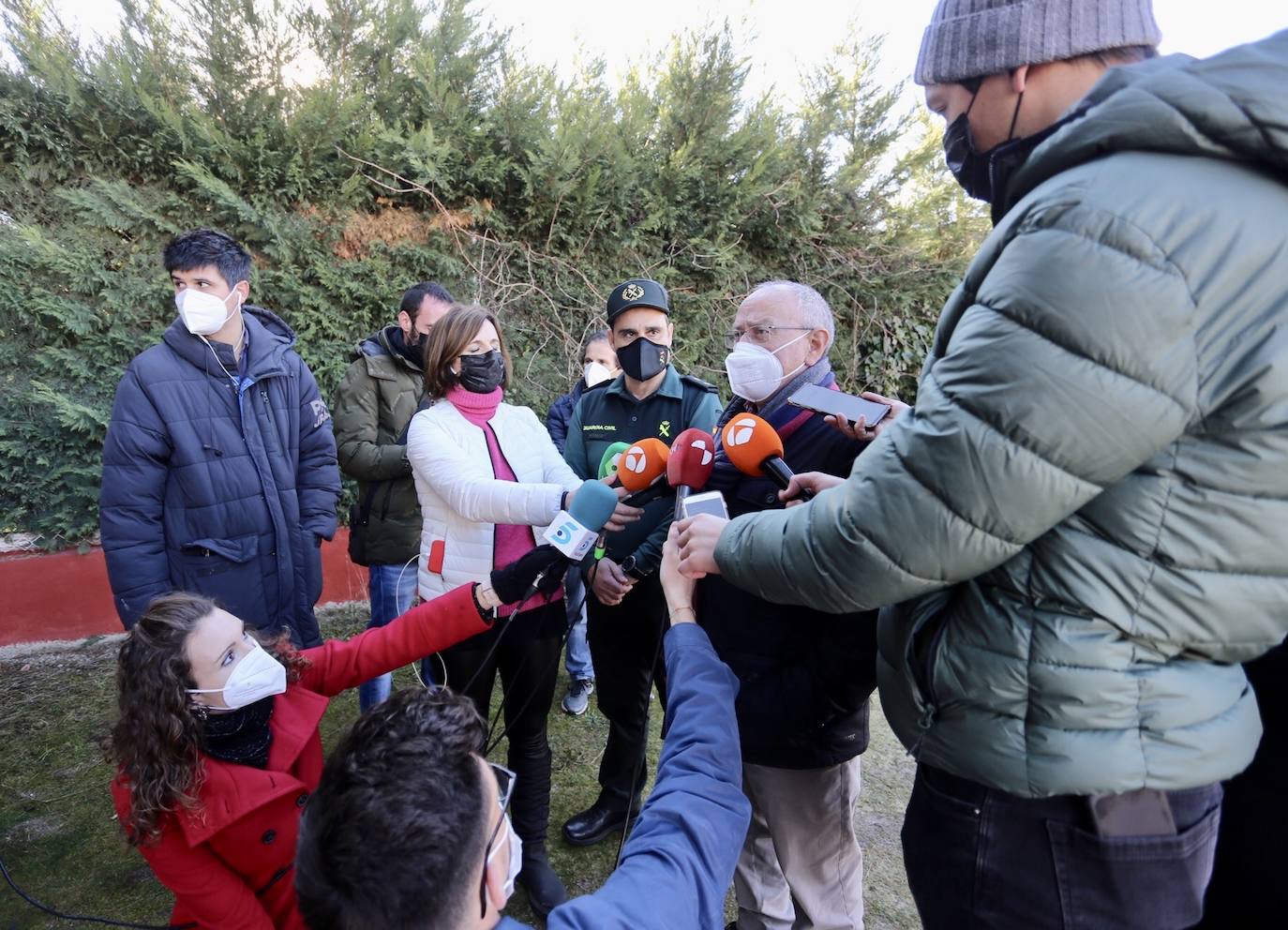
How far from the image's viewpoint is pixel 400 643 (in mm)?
2055

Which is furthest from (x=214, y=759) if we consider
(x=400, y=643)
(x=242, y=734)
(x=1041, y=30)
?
(x=1041, y=30)

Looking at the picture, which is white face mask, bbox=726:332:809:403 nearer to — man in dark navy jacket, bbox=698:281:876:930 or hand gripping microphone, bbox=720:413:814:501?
man in dark navy jacket, bbox=698:281:876:930

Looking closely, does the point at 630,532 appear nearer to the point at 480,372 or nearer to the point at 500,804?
the point at 480,372

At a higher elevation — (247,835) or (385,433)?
(385,433)

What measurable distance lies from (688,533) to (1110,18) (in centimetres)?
109

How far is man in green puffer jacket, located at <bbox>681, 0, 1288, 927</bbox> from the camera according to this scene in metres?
0.79

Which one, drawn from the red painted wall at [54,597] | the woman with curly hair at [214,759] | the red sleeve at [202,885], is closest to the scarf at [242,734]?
the woman with curly hair at [214,759]

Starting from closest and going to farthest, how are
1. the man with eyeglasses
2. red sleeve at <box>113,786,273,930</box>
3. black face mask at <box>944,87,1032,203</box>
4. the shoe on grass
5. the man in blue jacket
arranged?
the man with eyeglasses, black face mask at <box>944,87,1032,203</box>, red sleeve at <box>113,786,273,930</box>, the man in blue jacket, the shoe on grass

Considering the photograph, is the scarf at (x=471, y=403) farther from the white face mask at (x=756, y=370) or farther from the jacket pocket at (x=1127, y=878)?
the jacket pocket at (x=1127, y=878)

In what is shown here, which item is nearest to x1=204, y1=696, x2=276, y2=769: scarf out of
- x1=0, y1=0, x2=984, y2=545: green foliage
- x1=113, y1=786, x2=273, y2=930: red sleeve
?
x1=113, y1=786, x2=273, y2=930: red sleeve

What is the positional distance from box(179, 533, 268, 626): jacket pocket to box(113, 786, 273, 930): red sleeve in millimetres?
1122

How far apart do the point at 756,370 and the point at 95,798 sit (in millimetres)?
3496

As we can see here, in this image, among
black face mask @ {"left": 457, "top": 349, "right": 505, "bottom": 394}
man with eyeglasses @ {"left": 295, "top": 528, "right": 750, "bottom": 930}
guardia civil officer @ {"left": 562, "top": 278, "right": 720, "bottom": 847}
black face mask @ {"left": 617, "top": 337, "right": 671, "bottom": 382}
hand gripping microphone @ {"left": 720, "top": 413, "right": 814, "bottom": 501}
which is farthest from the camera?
black face mask @ {"left": 617, "top": 337, "right": 671, "bottom": 382}

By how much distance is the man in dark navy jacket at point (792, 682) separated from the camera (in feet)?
5.77
